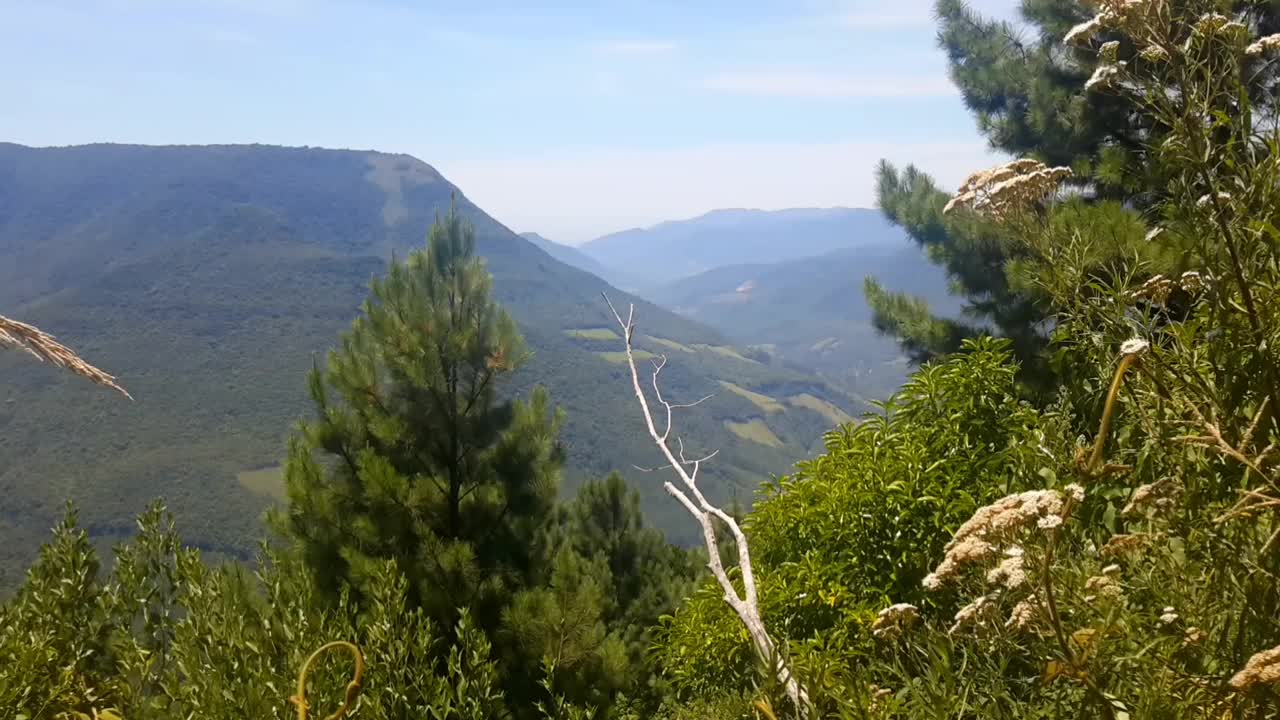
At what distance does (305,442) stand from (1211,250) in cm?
840

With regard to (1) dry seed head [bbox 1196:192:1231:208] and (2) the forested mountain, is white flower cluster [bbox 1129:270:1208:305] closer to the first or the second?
(1) dry seed head [bbox 1196:192:1231:208]

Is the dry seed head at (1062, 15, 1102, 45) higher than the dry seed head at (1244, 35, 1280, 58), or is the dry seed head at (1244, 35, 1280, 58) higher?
the dry seed head at (1062, 15, 1102, 45)

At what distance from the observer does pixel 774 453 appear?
170125mm

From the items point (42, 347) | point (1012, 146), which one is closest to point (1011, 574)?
point (42, 347)

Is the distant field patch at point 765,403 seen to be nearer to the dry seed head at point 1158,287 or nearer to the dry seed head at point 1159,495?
the dry seed head at point 1158,287

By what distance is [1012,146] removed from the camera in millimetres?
11070

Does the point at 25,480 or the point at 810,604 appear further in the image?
the point at 25,480

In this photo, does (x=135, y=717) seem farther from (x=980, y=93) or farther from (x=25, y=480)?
(x=25, y=480)

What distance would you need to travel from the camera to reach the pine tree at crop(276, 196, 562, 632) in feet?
25.8

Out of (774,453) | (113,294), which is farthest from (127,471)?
(774,453)

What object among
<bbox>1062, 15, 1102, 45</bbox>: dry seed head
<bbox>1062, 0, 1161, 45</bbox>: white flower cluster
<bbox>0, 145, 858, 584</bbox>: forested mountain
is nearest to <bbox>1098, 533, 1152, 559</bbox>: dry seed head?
<bbox>1062, 0, 1161, 45</bbox>: white flower cluster

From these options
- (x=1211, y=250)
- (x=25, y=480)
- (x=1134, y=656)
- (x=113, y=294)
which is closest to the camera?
(x=1134, y=656)

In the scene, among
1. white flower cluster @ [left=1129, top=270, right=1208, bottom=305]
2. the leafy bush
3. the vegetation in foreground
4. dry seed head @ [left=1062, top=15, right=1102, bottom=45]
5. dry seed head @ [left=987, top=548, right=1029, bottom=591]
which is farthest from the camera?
the leafy bush

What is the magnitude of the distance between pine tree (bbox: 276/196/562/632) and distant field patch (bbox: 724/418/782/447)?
167 m
